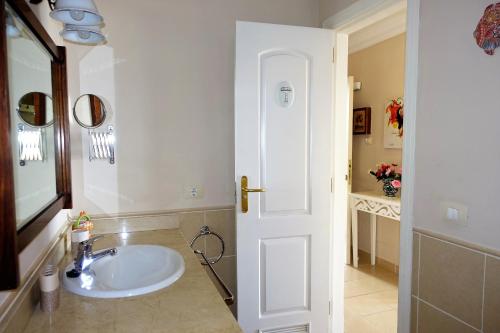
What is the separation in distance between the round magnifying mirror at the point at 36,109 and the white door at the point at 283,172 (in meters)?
0.95

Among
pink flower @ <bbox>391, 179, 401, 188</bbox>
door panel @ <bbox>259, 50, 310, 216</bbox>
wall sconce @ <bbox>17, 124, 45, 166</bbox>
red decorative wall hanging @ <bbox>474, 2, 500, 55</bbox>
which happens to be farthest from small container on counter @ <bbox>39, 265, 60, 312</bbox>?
pink flower @ <bbox>391, 179, 401, 188</bbox>

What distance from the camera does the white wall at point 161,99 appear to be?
1.90m

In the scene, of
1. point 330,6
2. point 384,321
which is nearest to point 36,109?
point 330,6

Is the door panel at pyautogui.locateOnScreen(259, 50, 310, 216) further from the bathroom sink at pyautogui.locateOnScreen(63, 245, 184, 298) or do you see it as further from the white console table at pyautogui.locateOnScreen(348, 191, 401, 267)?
the white console table at pyautogui.locateOnScreen(348, 191, 401, 267)

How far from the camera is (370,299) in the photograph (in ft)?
9.78

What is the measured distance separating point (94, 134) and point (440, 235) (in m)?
1.78

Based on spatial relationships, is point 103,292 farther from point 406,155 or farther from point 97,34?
point 406,155

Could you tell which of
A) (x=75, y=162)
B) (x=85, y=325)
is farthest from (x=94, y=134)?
(x=85, y=325)

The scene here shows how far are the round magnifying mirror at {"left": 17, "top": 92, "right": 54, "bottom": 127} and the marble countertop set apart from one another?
1.87 feet

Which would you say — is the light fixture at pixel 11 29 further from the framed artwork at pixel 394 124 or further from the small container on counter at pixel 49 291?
the framed artwork at pixel 394 124

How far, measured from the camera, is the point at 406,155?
1.55m

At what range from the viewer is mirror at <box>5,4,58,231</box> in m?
0.89

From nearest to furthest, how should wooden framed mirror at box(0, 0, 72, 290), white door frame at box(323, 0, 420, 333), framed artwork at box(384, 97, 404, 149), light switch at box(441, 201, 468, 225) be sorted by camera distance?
1. wooden framed mirror at box(0, 0, 72, 290)
2. light switch at box(441, 201, 468, 225)
3. white door frame at box(323, 0, 420, 333)
4. framed artwork at box(384, 97, 404, 149)

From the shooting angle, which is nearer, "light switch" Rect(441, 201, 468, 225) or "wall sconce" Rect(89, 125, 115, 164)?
"light switch" Rect(441, 201, 468, 225)
